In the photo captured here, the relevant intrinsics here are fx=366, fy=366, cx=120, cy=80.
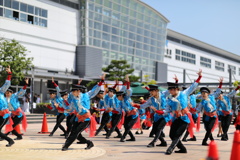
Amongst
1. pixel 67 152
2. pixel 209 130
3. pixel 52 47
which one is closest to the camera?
pixel 67 152

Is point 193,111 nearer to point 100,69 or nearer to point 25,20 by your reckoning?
point 25,20

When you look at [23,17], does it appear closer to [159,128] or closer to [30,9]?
[30,9]

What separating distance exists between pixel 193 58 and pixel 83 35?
111ft

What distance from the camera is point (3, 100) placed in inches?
401

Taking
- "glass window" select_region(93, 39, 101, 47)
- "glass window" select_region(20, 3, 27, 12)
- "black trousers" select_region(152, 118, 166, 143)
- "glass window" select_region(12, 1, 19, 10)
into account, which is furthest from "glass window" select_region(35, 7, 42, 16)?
"black trousers" select_region(152, 118, 166, 143)

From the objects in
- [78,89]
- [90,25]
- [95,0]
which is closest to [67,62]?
[90,25]

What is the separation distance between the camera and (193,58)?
73.2 meters

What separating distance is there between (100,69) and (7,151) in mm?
38422

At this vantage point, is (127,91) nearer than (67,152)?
No

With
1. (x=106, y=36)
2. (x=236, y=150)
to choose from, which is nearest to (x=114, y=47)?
(x=106, y=36)

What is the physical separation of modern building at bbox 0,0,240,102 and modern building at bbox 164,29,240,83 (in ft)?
16.5

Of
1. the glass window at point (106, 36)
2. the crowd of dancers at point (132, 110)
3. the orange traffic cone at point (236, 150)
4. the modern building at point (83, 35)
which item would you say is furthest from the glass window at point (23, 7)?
the orange traffic cone at point (236, 150)

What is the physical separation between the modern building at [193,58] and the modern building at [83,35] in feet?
16.5

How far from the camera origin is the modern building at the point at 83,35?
1567 inches
